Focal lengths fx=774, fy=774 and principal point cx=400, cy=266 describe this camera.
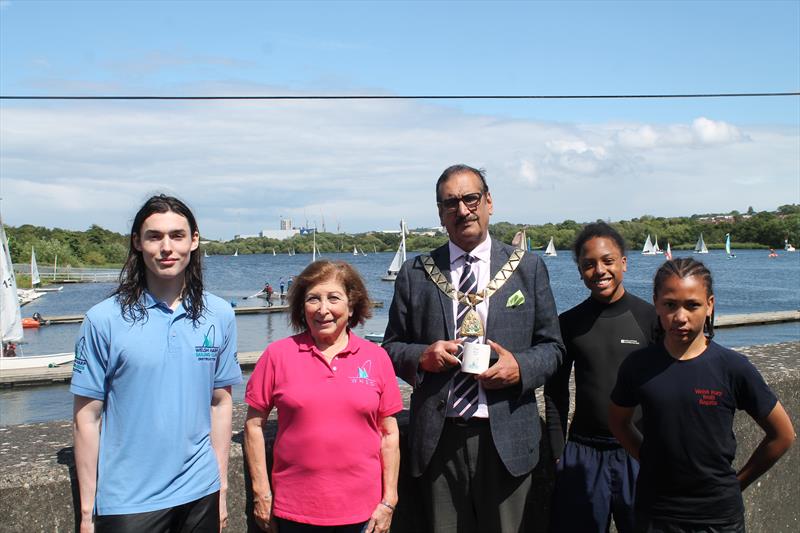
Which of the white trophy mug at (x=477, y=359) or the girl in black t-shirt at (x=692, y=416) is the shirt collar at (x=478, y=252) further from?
the girl in black t-shirt at (x=692, y=416)

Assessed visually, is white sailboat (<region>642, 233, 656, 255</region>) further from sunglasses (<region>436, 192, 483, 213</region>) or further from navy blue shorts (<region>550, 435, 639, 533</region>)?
sunglasses (<region>436, 192, 483, 213</region>)

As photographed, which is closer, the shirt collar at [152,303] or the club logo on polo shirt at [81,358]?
the club logo on polo shirt at [81,358]

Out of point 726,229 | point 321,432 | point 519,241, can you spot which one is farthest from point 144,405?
point 726,229

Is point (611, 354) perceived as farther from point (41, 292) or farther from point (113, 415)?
point (41, 292)

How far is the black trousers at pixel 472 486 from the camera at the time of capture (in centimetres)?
310

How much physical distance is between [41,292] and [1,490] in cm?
8337

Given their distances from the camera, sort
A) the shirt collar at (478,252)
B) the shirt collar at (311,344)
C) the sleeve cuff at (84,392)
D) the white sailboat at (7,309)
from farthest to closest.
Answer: the white sailboat at (7,309) < the shirt collar at (478,252) < the shirt collar at (311,344) < the sleeve cuff at (84,392)

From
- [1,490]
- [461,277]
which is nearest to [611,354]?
[461,277]

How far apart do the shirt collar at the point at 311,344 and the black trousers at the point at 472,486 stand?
1.80ft

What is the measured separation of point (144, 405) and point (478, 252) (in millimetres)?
1506

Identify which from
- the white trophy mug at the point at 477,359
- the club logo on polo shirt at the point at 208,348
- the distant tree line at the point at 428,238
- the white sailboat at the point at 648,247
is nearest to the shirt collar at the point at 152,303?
the club logo on polo shirt at the point at 208,348

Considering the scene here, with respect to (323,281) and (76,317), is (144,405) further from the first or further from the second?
(76,317)

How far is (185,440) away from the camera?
8.49 ft

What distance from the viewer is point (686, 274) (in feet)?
9.48
